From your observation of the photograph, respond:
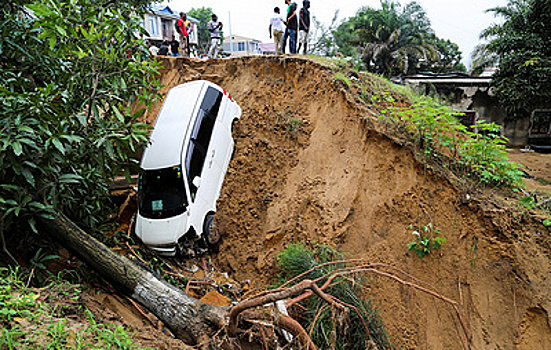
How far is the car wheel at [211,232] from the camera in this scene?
6195 mm

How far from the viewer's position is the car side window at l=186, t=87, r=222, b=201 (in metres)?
5.88

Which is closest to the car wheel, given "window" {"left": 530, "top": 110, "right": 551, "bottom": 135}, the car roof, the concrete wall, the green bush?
the car roof

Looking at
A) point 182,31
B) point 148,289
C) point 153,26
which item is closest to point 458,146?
point 148,289

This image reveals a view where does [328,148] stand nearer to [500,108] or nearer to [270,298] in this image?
[270,298]

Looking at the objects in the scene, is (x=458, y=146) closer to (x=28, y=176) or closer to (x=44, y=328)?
(x=44, y=328)

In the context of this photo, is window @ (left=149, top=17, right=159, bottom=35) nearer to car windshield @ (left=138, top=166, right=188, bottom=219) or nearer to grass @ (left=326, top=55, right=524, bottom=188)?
car windshield @ (left=138, top=166, right=188, bottom=219)

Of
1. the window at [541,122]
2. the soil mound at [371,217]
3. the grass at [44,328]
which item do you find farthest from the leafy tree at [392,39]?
the grass at [44,328]

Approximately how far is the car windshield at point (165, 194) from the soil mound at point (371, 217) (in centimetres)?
113

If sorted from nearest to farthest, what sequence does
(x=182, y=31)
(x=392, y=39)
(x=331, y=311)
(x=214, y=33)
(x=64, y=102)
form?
1. (x=331, y=311)
2. (x=64, y=102)
3. (x=182, y=31)
4. (x=214, y=33)
5. (x=392, y=39)

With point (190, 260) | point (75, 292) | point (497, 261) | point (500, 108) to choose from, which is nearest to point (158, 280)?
point (75, 292)

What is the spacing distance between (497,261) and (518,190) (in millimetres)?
1294

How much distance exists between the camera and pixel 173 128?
606 centimetres

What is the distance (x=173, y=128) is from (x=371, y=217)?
400 centimetres

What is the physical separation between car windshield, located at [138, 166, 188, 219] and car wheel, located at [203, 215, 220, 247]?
Answer: 0.72 meters
